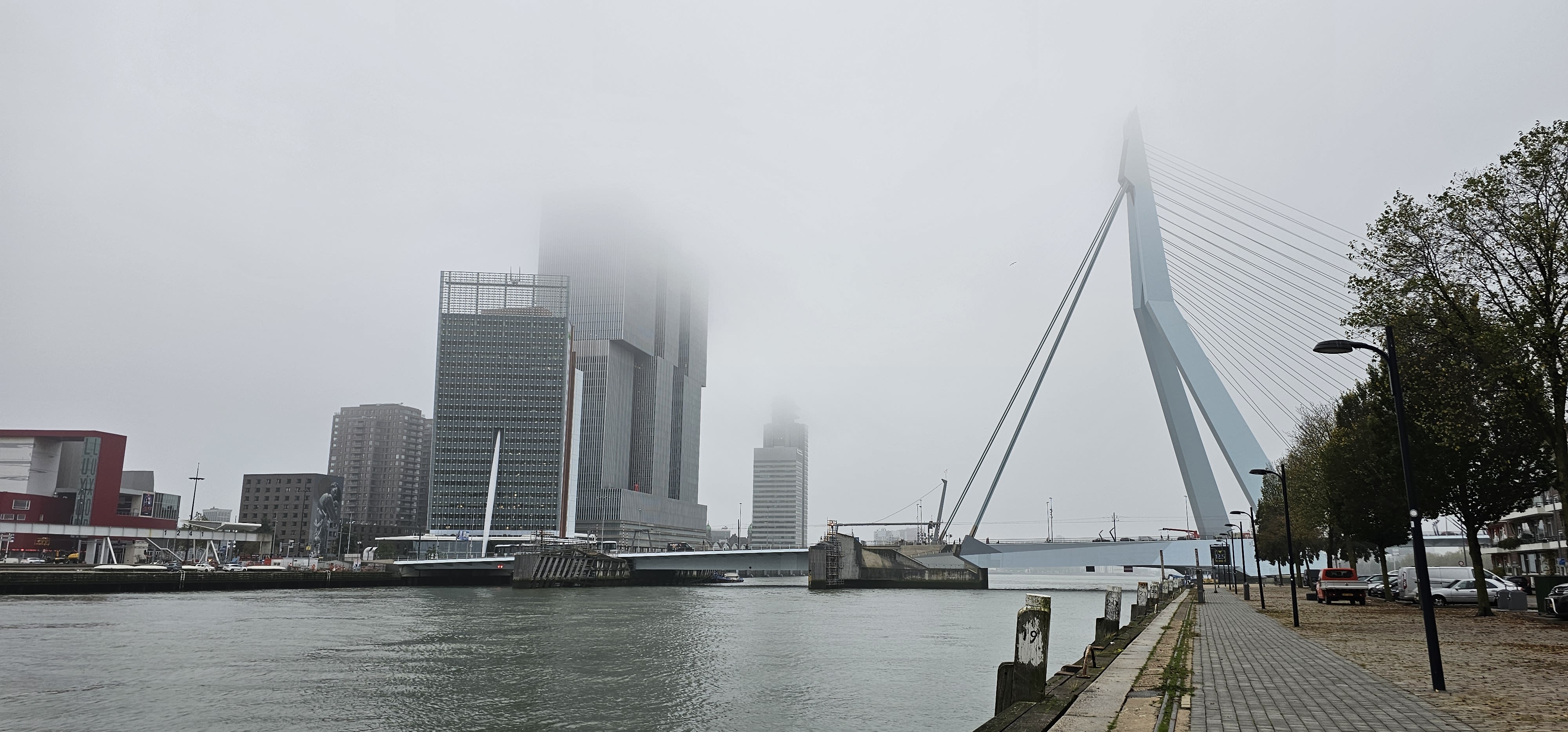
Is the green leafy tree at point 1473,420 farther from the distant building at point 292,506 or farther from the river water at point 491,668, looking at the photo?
the distant building at point 292,506

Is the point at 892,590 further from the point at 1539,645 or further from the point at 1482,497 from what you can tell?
the point at 1539,645

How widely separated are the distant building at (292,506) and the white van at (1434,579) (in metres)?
181

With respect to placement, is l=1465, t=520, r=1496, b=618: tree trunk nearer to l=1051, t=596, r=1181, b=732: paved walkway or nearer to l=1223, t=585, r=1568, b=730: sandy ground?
l=1223, t=585, r=1568, b=730: sandy ground

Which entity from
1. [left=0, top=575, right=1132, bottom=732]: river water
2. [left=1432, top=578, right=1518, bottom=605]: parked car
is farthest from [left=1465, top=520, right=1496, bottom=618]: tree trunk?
[left=0, top=575, right=1132, bottom=732]: river water

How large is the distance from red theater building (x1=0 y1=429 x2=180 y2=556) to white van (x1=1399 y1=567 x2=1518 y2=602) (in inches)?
5041

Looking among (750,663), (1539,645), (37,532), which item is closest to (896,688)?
(750,663)

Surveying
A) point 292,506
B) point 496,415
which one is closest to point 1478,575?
point 496,415

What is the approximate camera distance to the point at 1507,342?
22.3 metres

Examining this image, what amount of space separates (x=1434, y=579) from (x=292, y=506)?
7747 inches

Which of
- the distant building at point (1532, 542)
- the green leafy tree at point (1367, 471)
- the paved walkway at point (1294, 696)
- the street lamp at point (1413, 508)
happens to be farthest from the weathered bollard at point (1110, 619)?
the distant building at point (1532, 542)

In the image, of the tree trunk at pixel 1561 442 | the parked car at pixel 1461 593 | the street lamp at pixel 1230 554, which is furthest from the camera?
the street lamp at pixel 1230 554

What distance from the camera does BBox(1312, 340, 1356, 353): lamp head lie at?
46.5 feet

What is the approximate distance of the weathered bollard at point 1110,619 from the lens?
20.8 metres

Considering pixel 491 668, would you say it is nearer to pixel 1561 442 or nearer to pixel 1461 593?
pixel 1561 442
